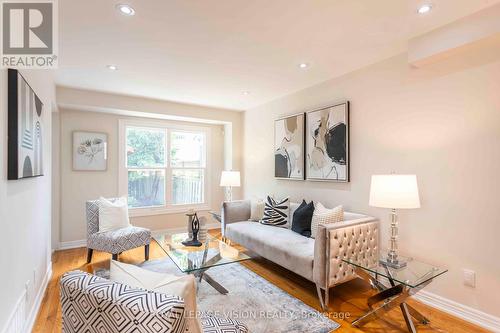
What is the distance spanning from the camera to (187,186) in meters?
5.38

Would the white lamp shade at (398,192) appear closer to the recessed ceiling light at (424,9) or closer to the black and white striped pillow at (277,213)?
the recessed ceiling light at (424,9)

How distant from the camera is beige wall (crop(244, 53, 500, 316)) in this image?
2.17 metres

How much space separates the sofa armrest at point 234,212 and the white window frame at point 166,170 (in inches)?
52.2

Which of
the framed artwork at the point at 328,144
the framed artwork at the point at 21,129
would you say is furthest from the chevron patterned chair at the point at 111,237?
the framed artwork at the point at 328,144

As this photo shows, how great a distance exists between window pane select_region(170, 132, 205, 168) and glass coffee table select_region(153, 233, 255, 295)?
7.74ft

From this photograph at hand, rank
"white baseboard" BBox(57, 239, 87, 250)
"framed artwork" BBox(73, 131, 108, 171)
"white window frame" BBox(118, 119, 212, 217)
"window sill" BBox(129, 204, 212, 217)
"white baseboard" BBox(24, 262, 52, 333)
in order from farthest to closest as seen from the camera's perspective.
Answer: "window sill" BBox(129, 204, 212, 217) < "white window frame" BBox(118, 119, 212, 217) < "framed artwork" BBox(73, 131, 108, 171) < "white baseboard" BBox(57, 239, 87, 250) < "white baseboard" BBox(24, 262, 52, 333)

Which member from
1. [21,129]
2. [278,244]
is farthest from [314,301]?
[21,129]

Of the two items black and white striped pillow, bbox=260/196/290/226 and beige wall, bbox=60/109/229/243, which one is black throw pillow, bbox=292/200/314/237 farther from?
beige wall, bbox=60/109/229/243

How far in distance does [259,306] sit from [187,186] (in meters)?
3.35

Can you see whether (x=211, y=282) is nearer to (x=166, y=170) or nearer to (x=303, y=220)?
(x=303, y=220)

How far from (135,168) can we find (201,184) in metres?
1.34

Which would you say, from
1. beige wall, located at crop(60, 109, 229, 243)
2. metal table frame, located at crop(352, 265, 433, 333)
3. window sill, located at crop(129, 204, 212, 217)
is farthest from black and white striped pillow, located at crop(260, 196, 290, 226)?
beige wall, located at crop(60, 109, 229, 243)

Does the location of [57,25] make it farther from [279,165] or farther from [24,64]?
[279,165]

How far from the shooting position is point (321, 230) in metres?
2.42
